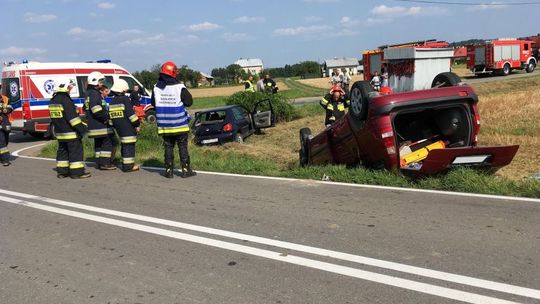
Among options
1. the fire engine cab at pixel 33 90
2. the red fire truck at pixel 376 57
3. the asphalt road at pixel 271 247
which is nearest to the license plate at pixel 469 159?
the asphalt road at pixel 271 247

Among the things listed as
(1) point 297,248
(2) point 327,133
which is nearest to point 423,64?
(2) point 327,133

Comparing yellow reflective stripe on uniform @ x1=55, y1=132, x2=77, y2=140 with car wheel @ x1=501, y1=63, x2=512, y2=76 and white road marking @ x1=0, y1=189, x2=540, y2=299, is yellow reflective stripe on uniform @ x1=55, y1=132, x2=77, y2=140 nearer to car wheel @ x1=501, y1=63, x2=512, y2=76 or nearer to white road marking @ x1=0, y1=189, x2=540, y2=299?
white road marking @ x1=0, y1=189, x2=540, y2=299

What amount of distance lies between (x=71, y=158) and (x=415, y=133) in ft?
19.5

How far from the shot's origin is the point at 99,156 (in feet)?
31.9

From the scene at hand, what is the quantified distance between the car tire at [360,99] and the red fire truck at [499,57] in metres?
33.3

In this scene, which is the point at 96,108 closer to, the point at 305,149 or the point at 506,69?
the point at 305,149

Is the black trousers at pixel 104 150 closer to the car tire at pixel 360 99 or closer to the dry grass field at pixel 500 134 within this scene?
the dry grass field at pixel 500 134

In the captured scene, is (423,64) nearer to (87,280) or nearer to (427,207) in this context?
(427,207)

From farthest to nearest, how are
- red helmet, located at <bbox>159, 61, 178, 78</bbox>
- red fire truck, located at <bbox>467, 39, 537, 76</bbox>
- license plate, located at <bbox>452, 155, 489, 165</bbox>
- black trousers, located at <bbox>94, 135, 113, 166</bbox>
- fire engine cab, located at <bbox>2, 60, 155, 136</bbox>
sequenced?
1. red fire truck, located at <bbox>467, 39, 537, 76</bbox>
2. fire engine cab, located at <bbox>2, 60, 155, 136</bbox>
3. black trousers, located at <bbox>94, 135, 113, 166</bbox>
4. red helmet, located at <bbox>159, 61, 178, 78</bbox>
5. license plate, located at <bbox>452, 155, 489, 165</bbox>

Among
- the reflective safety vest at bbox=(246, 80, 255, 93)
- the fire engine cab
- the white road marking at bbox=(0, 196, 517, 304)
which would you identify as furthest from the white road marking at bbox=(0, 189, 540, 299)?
the fire engine cab

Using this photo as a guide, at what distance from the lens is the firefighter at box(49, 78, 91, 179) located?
8.83 meters

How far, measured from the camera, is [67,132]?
892 centimetres

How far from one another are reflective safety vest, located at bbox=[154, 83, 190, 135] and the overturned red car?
7.99 feet

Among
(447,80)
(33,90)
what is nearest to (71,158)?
(447,80)
